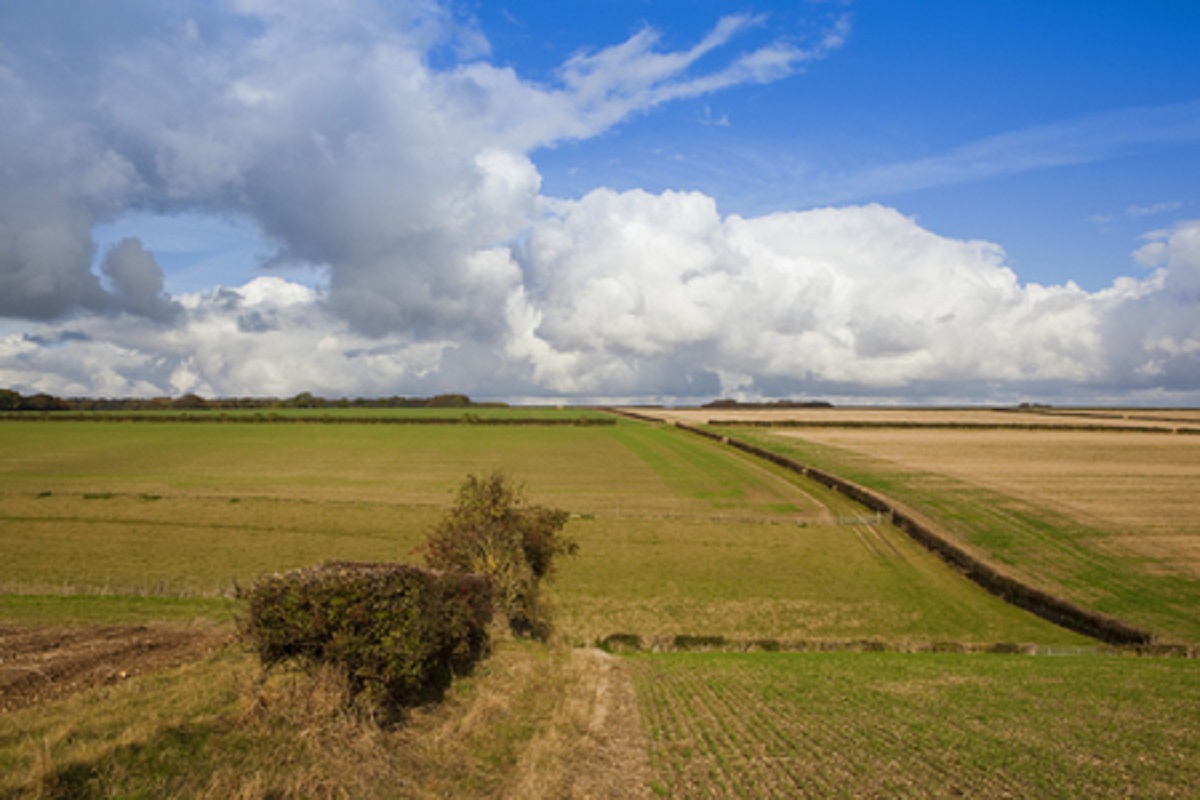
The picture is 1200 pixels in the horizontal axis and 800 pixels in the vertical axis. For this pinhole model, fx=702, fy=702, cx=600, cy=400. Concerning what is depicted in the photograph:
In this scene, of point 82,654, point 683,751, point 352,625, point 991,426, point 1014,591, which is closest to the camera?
point 352,625

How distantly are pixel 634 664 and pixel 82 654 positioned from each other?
13219 mm

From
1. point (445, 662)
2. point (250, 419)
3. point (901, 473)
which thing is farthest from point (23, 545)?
point (250, 419)

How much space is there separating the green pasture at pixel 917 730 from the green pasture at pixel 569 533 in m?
9.37

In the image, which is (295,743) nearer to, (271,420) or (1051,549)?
(1051,549)

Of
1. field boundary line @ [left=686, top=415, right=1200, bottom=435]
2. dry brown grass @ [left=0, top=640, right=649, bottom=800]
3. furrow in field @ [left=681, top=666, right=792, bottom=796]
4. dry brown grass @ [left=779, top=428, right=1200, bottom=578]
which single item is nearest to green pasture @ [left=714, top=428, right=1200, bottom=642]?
dry brown grass @ [left=779, top=428, right=1200, bottom=578]

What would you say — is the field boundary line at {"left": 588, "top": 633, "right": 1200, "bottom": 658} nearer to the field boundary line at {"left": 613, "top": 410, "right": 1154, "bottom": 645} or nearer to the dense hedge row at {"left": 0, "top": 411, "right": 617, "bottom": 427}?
the field boundary line at {"left": 613, "top": 410, "right": 1154, "bottom": 645}

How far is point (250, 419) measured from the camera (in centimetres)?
15150

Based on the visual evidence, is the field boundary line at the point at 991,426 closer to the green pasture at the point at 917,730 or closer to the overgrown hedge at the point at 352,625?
the green pasture at the point at 917,730

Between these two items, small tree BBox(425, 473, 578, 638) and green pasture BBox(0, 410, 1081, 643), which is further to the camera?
green pasture BBox(0, 410, 1081, 643)

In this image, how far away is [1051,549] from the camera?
1601 inches

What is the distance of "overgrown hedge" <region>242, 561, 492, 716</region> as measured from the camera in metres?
11.8

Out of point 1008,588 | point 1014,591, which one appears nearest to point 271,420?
point 1008,588

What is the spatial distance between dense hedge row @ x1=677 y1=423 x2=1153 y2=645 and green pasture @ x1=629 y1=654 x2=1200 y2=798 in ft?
31.5

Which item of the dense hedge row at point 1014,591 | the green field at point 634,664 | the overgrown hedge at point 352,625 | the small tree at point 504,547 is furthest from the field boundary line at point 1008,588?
the overgrown hedge at point 352,625
